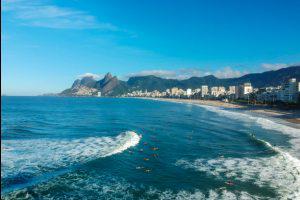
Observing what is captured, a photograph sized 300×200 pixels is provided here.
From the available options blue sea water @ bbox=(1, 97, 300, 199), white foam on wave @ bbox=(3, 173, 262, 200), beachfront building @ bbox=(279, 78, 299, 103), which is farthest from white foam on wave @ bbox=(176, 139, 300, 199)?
beachfront building @ bbox=(279, 78, 299, 103)

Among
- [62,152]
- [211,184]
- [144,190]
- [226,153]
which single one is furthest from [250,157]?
[62,152]

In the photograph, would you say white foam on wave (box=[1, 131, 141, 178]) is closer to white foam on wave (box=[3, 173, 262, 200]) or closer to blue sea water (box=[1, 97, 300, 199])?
blue sea water (box=[1, 97, 300, 199])

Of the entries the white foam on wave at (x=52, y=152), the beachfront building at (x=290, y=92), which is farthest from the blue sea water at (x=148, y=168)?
the beachfront building at (x=290, y=92)

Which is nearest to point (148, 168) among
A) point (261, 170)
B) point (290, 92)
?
point (261, 170)

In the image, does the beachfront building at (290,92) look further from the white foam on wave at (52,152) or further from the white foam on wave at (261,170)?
the white foam on wave at (261,170)

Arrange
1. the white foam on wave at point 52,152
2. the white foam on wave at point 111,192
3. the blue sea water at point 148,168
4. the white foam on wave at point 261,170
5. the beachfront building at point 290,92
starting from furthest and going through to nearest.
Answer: the beachfront building at point 290,92
the white foam on wave at point 52,152
the white foam on wave at point 261,170
the blue sea water at point 148,168
the white foam on wave at point 111,192

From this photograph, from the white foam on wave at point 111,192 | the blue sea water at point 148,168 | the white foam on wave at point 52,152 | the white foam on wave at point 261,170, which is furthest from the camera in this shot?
the white foam on wave at point 52,152

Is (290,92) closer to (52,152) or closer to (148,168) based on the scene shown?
(148,168)

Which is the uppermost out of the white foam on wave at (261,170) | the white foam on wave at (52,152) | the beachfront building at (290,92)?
the beachfront building at (290,92)
